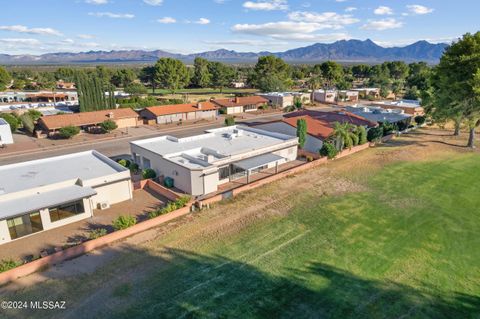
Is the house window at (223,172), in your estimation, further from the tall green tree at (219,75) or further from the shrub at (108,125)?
the tall green tree at (219,75)

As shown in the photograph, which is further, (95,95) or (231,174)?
(95,95)

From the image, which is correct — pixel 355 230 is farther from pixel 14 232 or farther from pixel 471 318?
pixel 14 232

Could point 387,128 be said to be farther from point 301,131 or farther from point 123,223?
point 123,223

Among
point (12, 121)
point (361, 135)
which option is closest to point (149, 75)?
point (12, 121)

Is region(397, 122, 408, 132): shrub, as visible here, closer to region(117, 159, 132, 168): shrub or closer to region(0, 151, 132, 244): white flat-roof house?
region(117, 159, 132, 168): shrub

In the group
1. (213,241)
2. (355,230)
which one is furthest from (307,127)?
(213,241)

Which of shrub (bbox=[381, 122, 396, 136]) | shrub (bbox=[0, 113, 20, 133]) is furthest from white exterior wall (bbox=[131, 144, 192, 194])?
shrub (bbox=[381, 122, 396, 136])
